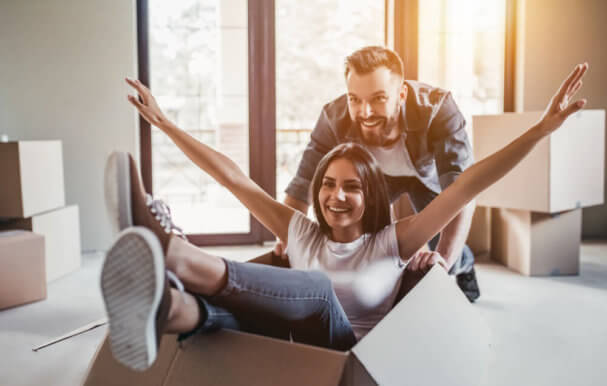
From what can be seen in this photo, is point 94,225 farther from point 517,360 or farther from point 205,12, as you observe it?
point 517,360

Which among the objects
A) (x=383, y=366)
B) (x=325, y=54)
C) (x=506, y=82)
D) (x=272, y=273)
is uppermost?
(x=325, y=54)

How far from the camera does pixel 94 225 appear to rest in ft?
11.2

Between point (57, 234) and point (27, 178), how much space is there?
13.6 inches

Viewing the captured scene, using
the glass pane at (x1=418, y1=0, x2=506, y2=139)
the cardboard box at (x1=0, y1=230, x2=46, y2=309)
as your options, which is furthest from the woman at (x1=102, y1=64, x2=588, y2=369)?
the glass pane at (x1=418, y1=0, x2=506, y2=139)

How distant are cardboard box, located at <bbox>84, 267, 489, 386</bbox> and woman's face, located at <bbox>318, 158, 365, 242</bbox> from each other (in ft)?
0.89

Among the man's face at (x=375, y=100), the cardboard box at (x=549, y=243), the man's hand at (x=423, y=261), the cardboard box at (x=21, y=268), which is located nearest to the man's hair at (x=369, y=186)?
the man's hand at (x=423, y=261)

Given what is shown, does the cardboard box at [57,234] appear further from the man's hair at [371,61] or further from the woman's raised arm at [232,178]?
the man's hair at [371,61]

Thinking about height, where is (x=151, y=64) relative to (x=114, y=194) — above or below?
above

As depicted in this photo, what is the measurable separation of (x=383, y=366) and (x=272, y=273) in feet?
0.99

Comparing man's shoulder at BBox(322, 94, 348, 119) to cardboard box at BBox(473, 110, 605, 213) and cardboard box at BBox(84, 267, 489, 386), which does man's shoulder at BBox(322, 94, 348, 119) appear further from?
cardboard box at BBox(473, 110, 605, 213)

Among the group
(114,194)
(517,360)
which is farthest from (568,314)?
(114,194)

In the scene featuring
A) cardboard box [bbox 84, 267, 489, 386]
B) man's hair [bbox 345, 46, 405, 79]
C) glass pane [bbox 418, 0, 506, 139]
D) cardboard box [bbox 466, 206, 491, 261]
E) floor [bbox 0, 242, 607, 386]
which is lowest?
floor [bbox 0, 242, 607, 386]

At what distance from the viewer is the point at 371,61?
1762mm

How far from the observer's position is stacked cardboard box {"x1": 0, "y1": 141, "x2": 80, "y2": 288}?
102 inches
